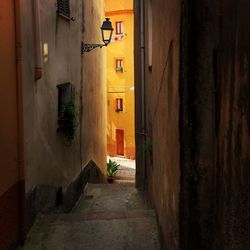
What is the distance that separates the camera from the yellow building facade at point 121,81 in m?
28.2

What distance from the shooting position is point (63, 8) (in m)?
9.53

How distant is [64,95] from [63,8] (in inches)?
75.4

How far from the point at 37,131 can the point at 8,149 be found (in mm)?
1602

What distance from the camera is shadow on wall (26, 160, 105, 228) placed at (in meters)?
7.07

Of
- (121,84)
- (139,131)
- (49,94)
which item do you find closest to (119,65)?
(121,84)

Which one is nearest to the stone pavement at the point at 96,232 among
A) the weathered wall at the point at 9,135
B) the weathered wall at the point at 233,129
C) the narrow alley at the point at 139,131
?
the narrow alley at the point at 139,131

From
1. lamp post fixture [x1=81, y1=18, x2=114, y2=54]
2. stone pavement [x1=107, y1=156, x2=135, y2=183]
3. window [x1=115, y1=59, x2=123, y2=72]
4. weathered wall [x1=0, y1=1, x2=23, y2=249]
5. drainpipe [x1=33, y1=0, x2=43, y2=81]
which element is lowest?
stone pavement [x1=107, y1=156, x2=135, y2=183]

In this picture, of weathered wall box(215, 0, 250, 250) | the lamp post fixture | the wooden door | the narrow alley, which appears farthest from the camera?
the wooden door

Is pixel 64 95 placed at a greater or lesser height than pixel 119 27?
lesser

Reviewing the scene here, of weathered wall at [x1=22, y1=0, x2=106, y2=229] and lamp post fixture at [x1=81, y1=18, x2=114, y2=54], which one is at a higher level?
lamp post fixture at [x1=81, y1=18, x2=114, y2=54]

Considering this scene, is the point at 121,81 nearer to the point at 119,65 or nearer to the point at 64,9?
the point at 119,65

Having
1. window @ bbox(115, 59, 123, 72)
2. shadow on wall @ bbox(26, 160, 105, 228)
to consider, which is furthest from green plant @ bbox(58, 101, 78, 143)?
window @ bbox(115, 59, 123, 72)

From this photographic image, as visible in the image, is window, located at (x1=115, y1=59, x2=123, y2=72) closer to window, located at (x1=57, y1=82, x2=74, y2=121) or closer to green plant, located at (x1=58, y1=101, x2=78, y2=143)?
window, located at (x1=57, y1=82, x2=74, y2=121)

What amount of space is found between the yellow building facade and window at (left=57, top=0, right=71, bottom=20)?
60.9 feet
